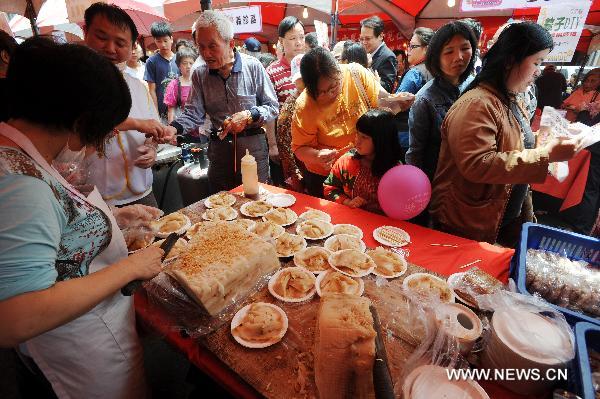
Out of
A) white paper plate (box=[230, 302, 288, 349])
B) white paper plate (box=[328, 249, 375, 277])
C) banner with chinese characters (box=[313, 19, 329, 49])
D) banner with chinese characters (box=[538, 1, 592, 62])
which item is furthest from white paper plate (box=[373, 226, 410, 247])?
banner with chinese characters (box=[538, 1, 592, 62])

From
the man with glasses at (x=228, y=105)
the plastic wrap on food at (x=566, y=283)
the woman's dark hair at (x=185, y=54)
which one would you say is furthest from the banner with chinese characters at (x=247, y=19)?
the plastic wrap on food at (x=566, y=283)

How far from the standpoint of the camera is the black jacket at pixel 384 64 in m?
5.40

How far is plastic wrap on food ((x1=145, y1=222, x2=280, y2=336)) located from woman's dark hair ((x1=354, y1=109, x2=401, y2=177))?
1.41m

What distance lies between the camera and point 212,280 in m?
1.52

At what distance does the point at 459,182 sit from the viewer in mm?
2352

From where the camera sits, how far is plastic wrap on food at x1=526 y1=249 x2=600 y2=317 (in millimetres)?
1469

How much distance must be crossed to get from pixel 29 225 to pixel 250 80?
330 cm

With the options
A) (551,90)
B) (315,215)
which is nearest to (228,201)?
(315,215)

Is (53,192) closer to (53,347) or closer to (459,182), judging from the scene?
(53,347)

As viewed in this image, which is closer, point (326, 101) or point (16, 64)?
point (16, 64)

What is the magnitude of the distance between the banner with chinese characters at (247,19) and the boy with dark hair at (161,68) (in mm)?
1462

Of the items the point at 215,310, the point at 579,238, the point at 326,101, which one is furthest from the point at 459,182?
the point at 215,310

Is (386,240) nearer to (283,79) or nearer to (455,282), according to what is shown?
(455,282)

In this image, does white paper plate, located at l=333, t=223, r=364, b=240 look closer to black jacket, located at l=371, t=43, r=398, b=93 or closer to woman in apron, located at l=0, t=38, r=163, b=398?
woman in apron, located at l=0, t=38, r=163, b=398
